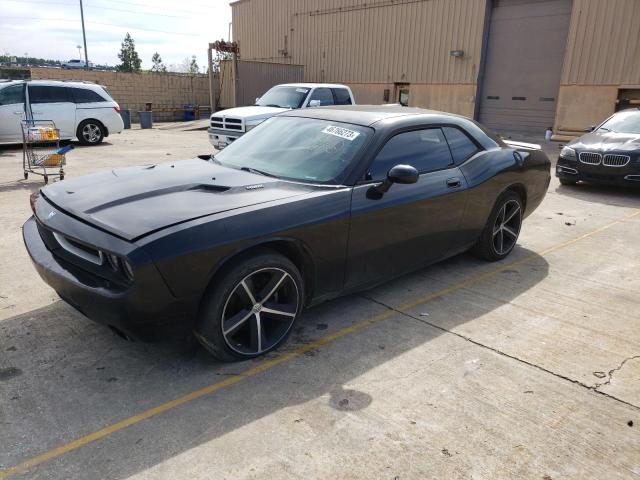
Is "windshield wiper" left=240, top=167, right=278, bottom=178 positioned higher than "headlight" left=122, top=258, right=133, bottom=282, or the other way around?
"windshield wiper" left=240, top=167, right=278, bottom=178

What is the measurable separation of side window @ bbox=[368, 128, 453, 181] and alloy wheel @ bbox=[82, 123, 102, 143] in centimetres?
1203

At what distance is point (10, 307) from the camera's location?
12.5ft

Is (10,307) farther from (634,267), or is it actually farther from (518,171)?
(634,267)

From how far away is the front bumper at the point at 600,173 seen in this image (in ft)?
27.6

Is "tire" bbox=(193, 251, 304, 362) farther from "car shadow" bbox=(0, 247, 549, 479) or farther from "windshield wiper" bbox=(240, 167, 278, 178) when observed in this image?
"windshield wiper" bbox=(240, 167, 278, 178)

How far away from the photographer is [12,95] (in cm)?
1220

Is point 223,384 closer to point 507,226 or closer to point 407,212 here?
point 407,212

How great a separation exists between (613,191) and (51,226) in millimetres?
9465

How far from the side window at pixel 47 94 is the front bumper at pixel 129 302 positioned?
11660 millimetres

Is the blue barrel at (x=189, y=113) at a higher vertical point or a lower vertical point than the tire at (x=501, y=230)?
higher

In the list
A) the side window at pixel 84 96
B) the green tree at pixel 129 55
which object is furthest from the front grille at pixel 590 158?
the green tree at pixel 129 55

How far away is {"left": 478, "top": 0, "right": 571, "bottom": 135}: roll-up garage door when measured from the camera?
56.9ft

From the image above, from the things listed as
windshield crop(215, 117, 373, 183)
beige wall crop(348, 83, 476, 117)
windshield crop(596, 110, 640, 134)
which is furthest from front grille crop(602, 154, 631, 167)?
beige wall crop(348, 83, 476, 117)

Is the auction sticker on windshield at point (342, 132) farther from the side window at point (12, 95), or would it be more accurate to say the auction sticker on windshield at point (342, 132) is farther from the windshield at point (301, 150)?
the side window at point (12, 95)
